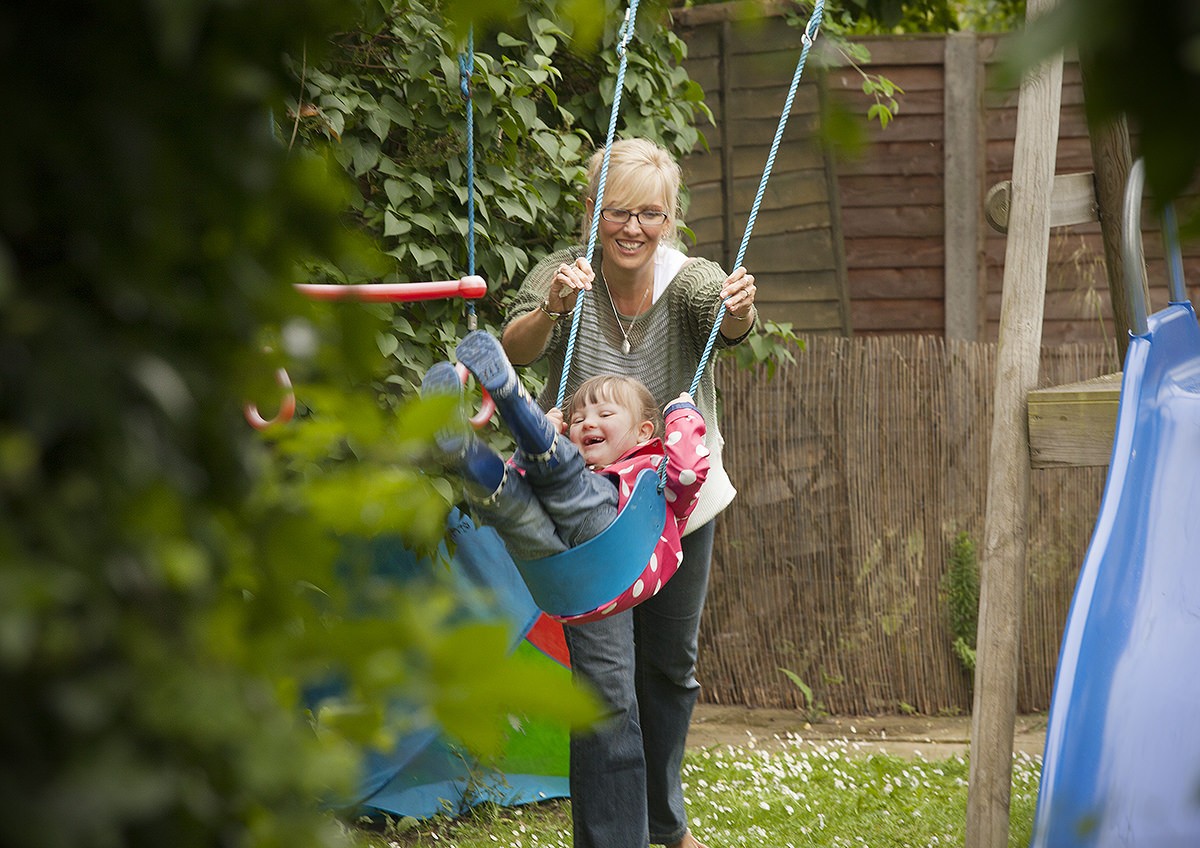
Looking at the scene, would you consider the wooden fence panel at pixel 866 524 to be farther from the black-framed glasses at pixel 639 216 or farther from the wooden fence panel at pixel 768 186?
the black-framed glasses at pixel 639 216

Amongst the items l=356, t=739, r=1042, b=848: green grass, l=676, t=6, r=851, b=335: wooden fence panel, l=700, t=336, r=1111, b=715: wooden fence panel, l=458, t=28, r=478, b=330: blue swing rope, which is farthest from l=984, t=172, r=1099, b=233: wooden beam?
l=676, t=6, r=851, b=335: wooden fence panel

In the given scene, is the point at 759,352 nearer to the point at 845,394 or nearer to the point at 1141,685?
the point at 845,394

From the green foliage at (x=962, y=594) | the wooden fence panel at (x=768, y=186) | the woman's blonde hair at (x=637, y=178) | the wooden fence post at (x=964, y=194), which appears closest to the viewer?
the woman's blonde hair at (x=637, y=178)

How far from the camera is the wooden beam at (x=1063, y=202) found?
279 centimetres

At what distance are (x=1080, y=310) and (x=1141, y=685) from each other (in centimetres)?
352

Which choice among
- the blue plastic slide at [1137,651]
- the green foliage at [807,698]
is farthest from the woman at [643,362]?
the green foliage at [807,698]

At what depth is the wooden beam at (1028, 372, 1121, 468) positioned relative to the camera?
8.38 ft

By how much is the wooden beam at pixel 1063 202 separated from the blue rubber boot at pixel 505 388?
1.21m

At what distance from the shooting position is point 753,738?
4.27 metres

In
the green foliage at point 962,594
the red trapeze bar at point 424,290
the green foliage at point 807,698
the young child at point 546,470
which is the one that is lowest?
the green foliage at point 807,698

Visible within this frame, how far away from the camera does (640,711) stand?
9.59 ft

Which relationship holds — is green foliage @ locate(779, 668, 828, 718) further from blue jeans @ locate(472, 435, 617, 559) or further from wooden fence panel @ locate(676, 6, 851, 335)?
blue jeans @ locate(472, 435, 617, 559)

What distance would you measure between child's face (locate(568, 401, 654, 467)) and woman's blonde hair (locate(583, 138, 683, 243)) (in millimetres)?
403

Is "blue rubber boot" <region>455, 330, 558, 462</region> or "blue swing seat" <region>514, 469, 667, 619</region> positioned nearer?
"blue rubber boot" <region>455, 330, 558, 462</region>
